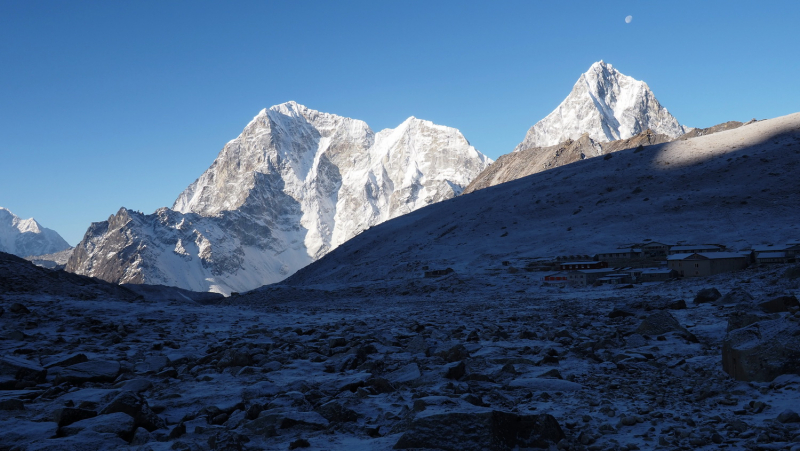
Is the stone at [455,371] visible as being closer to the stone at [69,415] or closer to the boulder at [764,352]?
the boulder at [764,352]

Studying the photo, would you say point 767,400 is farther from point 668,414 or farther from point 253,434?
point 253,434

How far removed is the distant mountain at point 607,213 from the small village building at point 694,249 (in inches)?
161

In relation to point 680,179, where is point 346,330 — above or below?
below

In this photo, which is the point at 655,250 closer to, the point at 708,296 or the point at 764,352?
the point at 708,296

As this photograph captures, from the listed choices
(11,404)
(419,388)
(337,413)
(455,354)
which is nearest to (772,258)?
(455,354)

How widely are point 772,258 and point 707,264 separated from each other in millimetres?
4623

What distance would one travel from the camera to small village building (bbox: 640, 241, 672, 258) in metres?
47.7

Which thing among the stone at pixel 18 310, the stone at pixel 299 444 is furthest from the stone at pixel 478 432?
the stone at pixel 18 310

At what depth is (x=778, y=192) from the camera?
63.2m

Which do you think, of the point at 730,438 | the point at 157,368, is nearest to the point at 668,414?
the point at 730,438

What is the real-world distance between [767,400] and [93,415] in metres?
7.86

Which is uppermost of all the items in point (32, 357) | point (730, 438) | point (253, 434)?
point (32, 357)

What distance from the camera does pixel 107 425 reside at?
608 centimetres

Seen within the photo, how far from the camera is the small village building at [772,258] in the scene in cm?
3556
